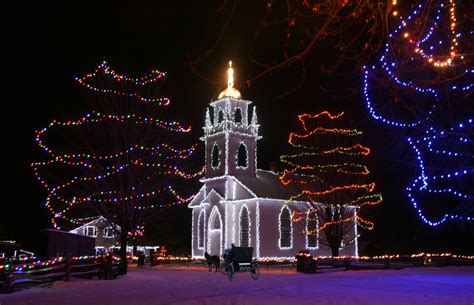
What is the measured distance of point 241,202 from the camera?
40625 millimetres

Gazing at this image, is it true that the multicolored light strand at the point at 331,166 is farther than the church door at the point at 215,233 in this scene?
No

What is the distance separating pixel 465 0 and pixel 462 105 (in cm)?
526

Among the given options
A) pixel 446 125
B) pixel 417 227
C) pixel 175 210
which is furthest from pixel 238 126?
pixel 446 125

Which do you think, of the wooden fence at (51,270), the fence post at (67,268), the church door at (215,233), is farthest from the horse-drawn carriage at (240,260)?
the church door at (215,233)

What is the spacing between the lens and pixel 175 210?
171 ft

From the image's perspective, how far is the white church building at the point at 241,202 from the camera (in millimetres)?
39906

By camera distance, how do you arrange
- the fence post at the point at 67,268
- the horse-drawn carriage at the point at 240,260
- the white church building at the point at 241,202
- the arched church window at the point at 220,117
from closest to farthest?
the fence post at the point at 67,268 → the horse-drawn carriage at the point at 240,260 → the white church building at the point at 241,202 → the arched church window at the point at 220,117

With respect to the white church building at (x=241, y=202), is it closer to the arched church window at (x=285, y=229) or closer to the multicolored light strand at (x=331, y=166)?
the arched church window at (x=285, y=229)

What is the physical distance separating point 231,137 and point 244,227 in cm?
696

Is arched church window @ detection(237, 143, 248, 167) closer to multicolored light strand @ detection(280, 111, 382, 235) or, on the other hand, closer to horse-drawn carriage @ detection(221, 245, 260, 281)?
multicolored light strand @ detection(280, 111, 382, 235)

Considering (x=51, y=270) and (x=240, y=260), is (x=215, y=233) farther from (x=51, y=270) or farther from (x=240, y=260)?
(x=51, y=270)

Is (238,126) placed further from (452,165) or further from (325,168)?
(452,165)

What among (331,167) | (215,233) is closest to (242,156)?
(215,233)

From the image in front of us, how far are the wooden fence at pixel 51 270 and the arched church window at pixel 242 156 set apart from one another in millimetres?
17975
